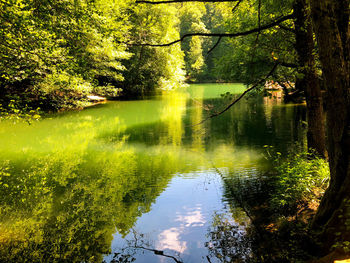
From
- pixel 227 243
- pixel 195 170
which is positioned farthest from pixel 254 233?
pixel 195 170

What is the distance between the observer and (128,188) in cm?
881

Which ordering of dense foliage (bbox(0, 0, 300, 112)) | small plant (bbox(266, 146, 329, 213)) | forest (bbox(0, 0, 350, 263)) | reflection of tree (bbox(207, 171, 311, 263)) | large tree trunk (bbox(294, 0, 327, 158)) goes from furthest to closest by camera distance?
dense foliage (bbox(0, 0, 300, 112)) → large tree trunk (bbox(294, 0, 327, 158)) → small plant (bbox(266, 146, 329, 213)) → reflection of tree (bbox(207, 171, 311, 263)) → forest (bbox(0, 0, 350, 263))

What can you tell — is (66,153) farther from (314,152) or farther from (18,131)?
(314,152)

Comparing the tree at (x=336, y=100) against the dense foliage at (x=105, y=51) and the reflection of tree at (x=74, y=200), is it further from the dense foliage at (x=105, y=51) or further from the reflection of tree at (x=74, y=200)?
the reflection of tree at (x=74, y=200)

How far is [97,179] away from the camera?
9555 mm

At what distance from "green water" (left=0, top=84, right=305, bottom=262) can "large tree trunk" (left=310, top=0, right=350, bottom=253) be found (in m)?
1.52

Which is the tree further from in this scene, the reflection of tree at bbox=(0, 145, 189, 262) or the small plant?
the reflection of tree at bbox=(0, 145, 189, 262)

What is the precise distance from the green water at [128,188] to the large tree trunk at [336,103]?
1516 mm

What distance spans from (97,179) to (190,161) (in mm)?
3655

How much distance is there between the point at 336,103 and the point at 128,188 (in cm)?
659

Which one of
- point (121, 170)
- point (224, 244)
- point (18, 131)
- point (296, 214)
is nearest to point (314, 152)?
point (296, 214)

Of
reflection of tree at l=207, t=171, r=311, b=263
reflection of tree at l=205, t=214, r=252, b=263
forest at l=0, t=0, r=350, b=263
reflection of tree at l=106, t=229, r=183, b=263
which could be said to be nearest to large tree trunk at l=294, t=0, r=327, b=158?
forest at l=0, t=0, r=350, b=263

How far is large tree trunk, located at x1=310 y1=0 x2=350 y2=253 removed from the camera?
3.38 meters

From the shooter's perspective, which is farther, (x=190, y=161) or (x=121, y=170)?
(x=190, y=161)
